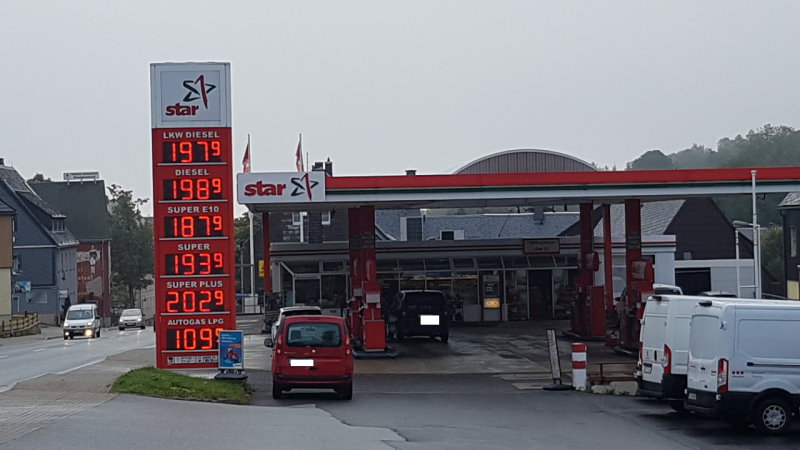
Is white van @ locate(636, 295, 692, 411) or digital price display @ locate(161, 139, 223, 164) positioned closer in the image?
white van @ locate(636, 295, 692, 411)

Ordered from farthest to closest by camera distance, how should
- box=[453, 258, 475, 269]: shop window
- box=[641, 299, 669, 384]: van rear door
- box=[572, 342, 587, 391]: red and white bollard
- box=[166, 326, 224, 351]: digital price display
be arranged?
box=[453, 258, 475, 269]: shop window
box=[166, 326, 224, 351]: digital price display
box=[572, 342, 587, 391]: red and white bollard
box=[641, 299, 669, 384]: van rear door

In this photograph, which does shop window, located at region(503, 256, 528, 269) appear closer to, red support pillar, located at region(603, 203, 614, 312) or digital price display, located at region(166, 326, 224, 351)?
red support pillar, located at region(603, 203, 614, 312)

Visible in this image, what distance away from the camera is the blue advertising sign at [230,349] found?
21500mm

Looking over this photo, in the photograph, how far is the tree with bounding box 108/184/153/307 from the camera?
109000 millimetres

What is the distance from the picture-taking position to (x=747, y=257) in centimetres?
6250

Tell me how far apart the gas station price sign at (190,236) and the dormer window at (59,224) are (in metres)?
→ 66.0

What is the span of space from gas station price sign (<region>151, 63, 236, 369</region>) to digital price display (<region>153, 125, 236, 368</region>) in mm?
21

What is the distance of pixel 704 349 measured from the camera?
17.2m

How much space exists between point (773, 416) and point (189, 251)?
1218 cm

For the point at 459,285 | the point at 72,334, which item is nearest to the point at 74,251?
the point at 72,334

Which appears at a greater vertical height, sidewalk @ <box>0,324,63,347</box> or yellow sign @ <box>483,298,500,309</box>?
yellow sign @ <box>483,298,500,309</box>

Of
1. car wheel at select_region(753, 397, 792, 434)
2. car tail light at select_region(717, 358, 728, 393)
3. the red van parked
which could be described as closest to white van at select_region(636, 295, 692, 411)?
car tail light at select_region(717, 358, 728, 393)

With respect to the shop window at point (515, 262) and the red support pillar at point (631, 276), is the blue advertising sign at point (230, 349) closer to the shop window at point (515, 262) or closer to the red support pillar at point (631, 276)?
the red support pillar at point (631, 276)

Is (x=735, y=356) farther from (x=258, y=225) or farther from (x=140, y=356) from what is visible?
(x=258, y=225)
